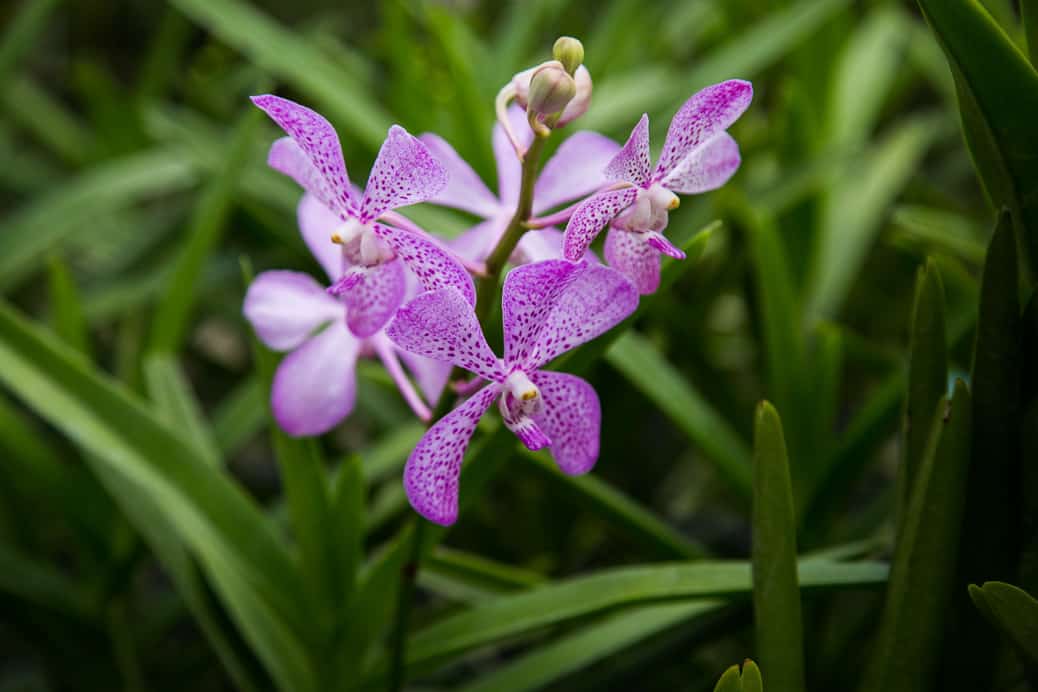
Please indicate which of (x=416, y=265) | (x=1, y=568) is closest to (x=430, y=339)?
(x=416, y=265)

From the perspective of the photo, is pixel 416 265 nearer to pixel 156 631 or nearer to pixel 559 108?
pixel 559 108

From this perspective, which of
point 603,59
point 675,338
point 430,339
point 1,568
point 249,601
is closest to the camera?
point 430,339

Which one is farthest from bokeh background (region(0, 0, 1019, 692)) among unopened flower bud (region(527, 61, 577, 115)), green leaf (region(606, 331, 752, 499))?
unopened flower bud (region(527, 61, 577, 115))

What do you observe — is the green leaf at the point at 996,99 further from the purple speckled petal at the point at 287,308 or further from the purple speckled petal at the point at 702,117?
the purple speckled petal at the point at 287,308

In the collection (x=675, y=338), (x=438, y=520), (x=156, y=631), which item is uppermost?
(x=438, y=520)

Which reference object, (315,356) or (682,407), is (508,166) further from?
(682,407)

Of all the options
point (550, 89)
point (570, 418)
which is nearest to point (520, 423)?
point (570, 418)

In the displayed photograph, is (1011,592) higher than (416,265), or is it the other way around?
(416,265)

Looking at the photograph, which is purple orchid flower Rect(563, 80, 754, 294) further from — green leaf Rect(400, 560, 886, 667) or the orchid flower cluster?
green leaf Rect(400, 560, 886, 667)
